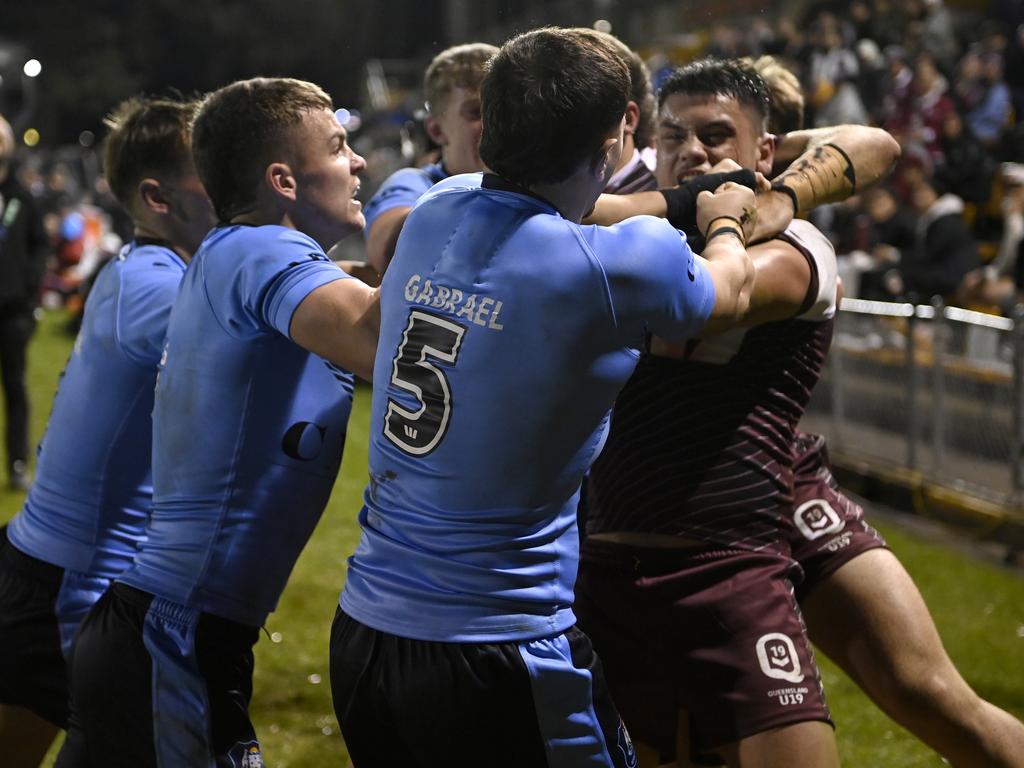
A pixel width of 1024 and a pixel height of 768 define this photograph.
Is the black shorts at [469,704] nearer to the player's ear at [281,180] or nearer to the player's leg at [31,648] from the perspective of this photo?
the player's ear at [281,180]

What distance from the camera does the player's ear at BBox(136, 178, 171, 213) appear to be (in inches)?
140

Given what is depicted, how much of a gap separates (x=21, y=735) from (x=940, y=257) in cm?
929

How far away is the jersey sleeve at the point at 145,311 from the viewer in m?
3.28

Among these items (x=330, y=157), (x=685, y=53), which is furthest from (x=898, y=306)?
(x=685, y=53)

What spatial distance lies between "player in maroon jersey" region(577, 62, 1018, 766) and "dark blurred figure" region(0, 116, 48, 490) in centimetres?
678

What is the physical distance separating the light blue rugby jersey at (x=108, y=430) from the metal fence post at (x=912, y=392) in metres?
6.09

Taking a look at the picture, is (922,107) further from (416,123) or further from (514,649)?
(514,649)

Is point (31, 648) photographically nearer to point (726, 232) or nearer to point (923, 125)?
point (726, 232)

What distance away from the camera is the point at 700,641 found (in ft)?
9.93

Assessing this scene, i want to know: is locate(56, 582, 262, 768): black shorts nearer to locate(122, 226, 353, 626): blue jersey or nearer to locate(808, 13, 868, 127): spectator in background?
locate(122, 226, 353, 626): blue jersey

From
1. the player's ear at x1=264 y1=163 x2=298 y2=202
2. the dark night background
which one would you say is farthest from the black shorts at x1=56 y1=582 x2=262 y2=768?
the dark night background

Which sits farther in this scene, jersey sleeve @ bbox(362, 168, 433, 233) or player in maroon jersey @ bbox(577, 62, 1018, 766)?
jersey sleeve @ bbox(362, 168, 433, 233)

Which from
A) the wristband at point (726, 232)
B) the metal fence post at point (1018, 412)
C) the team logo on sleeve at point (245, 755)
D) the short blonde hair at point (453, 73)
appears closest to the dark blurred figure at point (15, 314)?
the short blonde hair at point (453, 73)

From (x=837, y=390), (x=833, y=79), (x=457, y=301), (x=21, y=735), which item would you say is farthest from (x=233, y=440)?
(x=833, y=79)
